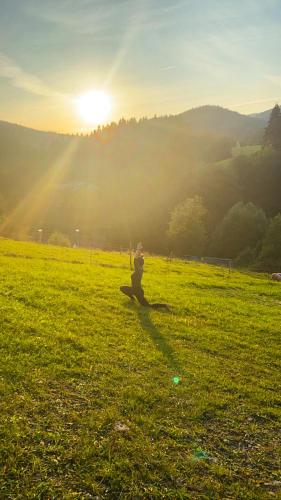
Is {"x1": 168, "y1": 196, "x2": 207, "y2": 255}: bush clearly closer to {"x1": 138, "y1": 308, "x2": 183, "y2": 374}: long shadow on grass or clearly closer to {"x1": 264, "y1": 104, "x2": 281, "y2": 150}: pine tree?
{"x1": 264, "y1": 104, "x2": 281, "y2": 150}: pine tree

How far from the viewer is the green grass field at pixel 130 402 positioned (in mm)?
10281

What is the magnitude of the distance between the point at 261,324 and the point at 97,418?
701 inches

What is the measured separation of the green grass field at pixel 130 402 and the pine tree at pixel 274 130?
144992 millimetres

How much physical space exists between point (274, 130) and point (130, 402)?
538 feet

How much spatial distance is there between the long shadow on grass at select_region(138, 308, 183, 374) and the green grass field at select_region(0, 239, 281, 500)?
0.11 m

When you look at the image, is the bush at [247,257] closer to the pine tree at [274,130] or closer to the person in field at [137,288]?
the pine tree at [274,130]

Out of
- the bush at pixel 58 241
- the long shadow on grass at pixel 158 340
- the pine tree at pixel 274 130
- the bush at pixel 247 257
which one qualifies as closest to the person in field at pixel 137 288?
the long shadow on grass at pixel 158 340

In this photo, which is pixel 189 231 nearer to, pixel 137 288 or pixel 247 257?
pixel 247 257

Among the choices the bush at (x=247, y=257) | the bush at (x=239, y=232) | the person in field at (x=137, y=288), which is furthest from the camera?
the bush at (x=239, y=232)

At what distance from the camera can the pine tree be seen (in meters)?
155

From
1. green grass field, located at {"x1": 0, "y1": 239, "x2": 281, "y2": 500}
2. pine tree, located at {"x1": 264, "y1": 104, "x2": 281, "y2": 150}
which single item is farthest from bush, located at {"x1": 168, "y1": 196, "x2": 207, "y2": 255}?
green grass field, located at {"x1": 0, "y1": 239, "x2": 281, "y2": 500}

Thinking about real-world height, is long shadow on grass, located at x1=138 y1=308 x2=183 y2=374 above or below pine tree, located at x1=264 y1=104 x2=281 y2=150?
below

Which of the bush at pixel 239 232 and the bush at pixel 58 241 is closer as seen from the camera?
the bush at pixel 58 241

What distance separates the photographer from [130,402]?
13875mm
